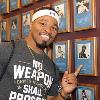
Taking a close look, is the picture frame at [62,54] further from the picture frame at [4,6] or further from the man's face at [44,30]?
the picture frame at [4,6]

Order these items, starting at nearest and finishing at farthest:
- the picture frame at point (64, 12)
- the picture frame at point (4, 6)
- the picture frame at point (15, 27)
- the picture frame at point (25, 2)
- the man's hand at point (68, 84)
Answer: the man's hand at point (68, 84), the picture frame at point (64, 12), the picture frame at point (25, 2), the picture frame at point (15, 27), the picture frame at point (4, 6)

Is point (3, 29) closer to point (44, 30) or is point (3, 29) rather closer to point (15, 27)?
point (15, 27)

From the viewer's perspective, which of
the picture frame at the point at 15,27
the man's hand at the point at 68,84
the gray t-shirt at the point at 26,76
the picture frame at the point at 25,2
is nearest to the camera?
the gray t-shirt at the point at 26,76

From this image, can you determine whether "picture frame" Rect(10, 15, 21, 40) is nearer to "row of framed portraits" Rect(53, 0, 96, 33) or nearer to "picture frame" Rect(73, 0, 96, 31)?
"row of framed portraits" Rect(53, 0, 96, 33)

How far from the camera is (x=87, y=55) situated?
5.08ft

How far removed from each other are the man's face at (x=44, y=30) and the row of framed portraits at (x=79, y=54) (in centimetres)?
27

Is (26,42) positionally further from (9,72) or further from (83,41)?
(83,41)

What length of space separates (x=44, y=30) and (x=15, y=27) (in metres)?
0.96

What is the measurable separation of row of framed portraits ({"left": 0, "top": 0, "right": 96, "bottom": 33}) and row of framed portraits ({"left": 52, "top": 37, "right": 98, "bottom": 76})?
0.08 metres

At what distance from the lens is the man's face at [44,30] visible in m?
1.33

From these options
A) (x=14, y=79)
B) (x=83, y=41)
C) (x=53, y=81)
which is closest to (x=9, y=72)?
(x=14, y=79)

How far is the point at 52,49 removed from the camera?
6.05 ft

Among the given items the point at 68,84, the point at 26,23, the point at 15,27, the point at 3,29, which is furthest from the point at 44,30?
the point at 3,29

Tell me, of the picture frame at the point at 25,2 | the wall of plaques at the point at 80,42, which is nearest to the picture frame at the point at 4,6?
the picture frame at the point at 25,2
